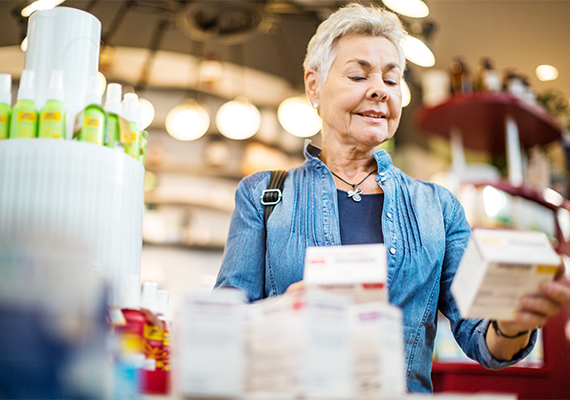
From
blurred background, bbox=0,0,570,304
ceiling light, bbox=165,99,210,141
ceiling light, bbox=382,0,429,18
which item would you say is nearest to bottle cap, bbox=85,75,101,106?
blurred background, bbox=0,0,570,304

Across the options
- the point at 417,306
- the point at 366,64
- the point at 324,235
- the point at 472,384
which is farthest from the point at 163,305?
the point at 472,384

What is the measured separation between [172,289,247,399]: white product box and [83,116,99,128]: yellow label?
63cm

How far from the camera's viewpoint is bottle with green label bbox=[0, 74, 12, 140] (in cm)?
112

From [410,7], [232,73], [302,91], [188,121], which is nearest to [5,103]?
[410,7]

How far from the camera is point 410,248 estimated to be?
1.36 meters

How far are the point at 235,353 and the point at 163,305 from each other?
0.60 m

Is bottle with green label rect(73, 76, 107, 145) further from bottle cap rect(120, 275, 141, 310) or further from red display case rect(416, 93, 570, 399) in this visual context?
red display case rect(416, 93, 570, 399)

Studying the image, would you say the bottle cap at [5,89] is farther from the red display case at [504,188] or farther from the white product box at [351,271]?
the red display case at [504,188]

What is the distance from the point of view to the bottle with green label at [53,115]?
3.61 ft

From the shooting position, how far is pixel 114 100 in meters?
1.21

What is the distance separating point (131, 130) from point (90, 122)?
0.13 metres

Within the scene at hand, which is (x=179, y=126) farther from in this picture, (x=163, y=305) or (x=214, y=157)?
(x=163, y=305)

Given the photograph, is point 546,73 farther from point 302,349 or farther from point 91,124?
point 302,349

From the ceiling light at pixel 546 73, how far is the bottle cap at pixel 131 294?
17.1ft
